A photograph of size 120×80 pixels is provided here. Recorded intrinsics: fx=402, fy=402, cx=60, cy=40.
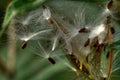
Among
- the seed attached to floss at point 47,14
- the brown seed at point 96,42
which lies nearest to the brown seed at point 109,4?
the brown seed at point 96,42

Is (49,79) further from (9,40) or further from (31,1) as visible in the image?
(31,1)

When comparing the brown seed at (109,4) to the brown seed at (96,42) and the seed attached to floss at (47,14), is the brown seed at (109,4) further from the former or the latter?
the seed attached to floss at (47,14)

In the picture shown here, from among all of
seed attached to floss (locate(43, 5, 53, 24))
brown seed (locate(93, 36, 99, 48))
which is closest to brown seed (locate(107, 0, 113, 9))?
brown seed (locate(93, 36, 99, 48))

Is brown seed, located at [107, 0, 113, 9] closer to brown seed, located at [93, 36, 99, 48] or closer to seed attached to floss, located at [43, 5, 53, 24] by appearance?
brown seed, located at [93, 36, 99, 48]

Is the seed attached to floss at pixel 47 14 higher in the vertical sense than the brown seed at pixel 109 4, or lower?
lower

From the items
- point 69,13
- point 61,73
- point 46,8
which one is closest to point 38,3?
point 46,8

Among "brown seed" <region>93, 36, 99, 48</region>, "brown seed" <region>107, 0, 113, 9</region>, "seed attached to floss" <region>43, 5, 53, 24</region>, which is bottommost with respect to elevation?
"brown seed" <region>93, 36, 99, 48</region>

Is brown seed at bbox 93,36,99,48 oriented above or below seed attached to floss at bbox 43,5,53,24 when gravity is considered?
below

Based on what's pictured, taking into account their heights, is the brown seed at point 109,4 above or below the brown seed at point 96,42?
above

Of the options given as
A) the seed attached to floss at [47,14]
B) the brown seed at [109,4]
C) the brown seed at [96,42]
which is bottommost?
the brown seed at [96,42]

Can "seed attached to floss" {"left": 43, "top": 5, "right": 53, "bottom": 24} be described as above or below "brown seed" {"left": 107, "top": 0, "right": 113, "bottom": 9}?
below

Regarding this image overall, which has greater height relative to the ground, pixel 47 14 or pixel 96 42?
pixel 47 14
